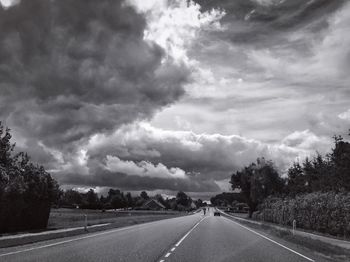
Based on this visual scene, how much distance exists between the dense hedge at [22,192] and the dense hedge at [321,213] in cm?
2054

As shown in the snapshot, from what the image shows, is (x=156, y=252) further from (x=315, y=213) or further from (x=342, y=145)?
(x=342, y=145)

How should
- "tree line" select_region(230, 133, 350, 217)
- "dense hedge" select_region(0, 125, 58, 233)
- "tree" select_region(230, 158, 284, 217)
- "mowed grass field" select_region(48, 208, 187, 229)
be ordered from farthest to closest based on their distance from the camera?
"tree" select_region(230, 158, 284, 217) < "tree line" select_region(230, 133, 350, 217) < "mowed grass field" select_region(48, 208, 187, 229) < "dense hedge" select_region(0, 125, 58, 233)

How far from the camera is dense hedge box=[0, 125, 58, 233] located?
2877cm

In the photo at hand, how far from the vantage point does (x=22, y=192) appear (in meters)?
30.7

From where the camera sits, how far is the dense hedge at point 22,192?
2877cm

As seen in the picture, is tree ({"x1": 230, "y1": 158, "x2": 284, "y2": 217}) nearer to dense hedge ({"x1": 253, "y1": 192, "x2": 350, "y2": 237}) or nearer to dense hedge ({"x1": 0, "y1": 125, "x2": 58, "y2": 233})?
dense hedge ({"x1": 253, "y1": 192, "x2": 350, "y2": 237})

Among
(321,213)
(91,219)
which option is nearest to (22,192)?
(321,213)

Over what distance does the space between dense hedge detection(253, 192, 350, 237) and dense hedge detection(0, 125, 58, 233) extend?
2054cm

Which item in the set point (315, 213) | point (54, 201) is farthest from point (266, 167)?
point (54, 201)

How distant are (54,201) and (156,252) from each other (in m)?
23.0

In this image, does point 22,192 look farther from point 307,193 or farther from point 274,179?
point 274,179

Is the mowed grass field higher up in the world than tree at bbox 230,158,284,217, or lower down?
lower down

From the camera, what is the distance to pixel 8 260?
505 inches

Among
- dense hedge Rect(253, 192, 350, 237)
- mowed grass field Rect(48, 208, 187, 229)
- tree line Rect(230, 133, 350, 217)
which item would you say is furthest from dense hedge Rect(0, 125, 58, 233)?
tree line Rect(230, 133, 350, 217)
